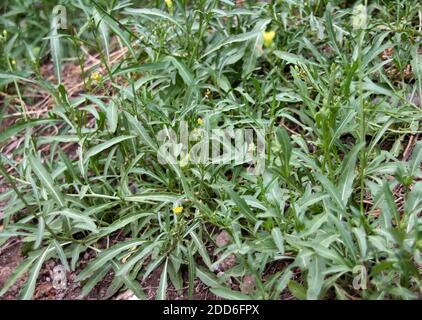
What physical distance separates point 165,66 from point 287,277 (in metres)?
1.12

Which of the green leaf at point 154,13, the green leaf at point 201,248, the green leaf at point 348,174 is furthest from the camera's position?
the green leaf at point 154,13

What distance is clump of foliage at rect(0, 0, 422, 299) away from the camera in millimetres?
1887

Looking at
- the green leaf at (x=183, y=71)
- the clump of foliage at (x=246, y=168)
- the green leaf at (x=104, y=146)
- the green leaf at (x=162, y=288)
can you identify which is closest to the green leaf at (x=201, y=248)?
the clump of foliage at (x=246, y=168)

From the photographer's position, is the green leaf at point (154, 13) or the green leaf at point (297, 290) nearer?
the green leaf at point (297, 290)

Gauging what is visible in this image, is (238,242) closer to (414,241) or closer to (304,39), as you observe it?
(414,241)

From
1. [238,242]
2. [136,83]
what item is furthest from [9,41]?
[238,242]

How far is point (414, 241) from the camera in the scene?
1.73 meters

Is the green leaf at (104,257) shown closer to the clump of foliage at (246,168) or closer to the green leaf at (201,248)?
the clump of foliage at (246,168)

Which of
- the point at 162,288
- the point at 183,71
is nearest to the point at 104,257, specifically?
the point at 162,288

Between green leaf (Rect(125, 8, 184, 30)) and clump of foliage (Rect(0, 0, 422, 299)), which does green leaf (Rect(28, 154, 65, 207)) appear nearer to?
clump of foliage (Rect(0, 0, 422, 299))

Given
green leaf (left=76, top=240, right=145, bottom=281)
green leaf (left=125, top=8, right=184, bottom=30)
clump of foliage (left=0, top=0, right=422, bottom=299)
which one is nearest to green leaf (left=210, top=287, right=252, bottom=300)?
clump of foliage (left=0, top=0, right=422, bottom=299)

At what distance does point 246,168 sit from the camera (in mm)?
2391

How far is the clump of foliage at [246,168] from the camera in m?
1.89
